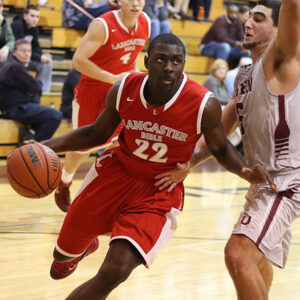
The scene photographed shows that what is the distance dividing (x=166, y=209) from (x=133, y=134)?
43 cm

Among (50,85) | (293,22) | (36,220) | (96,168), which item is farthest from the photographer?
(50,85)

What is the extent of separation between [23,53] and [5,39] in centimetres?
65

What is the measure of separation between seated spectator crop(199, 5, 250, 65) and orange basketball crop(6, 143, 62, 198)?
9.67 meters

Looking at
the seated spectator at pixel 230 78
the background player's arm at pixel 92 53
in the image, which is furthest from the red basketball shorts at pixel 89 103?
the seated spectator at pixel 230 78

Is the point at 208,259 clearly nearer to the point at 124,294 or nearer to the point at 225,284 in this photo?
the point at 225,284

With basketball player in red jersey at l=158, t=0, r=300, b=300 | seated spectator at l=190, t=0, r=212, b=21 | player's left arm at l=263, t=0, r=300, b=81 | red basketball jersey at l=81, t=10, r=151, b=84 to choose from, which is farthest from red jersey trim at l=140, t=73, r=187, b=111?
seated spectator at l=190, t=0, r=212, b=21

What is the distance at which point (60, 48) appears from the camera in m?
11.9

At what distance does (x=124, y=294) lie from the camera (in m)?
4.38

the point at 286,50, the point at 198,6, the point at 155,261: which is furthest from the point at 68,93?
the point at 286,50

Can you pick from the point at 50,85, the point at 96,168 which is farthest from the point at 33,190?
the point at 50,85

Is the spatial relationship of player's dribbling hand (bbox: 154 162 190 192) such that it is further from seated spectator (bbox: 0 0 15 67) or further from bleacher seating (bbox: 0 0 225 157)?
seated spectator (bbox: 0 0 15 67)

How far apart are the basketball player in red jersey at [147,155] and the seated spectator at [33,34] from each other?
697cm

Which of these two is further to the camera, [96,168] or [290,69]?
[96,168]

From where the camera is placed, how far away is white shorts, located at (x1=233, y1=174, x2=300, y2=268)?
3.37 m
